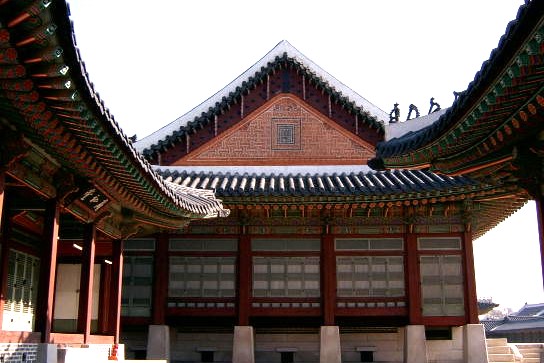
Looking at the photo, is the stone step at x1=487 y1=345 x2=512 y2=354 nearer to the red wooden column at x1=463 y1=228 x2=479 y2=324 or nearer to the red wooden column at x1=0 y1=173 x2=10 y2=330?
the red wooden column at x1=463 y1=228 x2=479 y2=324

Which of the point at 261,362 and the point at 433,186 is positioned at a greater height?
the point at 433,186

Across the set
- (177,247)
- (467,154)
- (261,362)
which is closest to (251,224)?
(177,247)

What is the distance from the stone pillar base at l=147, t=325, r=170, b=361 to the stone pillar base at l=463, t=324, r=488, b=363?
8.67 meters

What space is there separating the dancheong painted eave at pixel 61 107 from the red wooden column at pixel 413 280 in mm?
8364

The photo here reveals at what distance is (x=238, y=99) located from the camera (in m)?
22.9

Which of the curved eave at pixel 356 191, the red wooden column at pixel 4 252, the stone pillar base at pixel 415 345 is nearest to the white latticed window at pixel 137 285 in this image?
the curved eave at pixel 356 191

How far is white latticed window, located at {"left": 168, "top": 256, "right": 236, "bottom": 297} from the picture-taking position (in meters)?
20.6

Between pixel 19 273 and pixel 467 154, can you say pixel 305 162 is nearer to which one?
pixel 19 273

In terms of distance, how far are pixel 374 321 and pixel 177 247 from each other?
630 cm

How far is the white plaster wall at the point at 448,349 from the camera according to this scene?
20.5m

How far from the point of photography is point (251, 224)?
826 inches

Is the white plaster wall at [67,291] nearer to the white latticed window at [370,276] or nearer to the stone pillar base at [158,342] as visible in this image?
the stone pillar base at [158,342]

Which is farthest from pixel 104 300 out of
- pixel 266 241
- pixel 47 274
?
pixel 47 274

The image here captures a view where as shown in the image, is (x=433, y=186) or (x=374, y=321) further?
(x=374, y=321)
